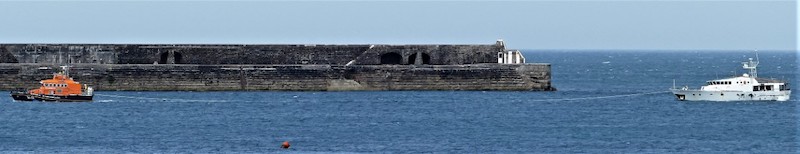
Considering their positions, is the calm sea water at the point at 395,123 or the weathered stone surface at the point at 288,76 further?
the weathered stone surface at the point at 288,76

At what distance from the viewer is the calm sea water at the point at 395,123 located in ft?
134

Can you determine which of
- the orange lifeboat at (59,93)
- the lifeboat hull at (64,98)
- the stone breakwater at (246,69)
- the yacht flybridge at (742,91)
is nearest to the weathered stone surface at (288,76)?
the stone breakwater at (246,69)

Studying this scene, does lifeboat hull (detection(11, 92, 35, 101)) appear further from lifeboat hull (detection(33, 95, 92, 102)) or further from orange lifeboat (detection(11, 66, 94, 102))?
lifeboat hull (detection(33, 95, 92, 102))

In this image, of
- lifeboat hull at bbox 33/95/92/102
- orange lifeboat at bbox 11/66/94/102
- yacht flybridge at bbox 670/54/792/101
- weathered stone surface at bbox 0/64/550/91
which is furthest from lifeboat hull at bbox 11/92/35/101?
yacht flybridge at bbox 670/54/792/101

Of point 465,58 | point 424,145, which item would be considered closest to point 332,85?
point 465,58

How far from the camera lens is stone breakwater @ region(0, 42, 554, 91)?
6069 centimetres

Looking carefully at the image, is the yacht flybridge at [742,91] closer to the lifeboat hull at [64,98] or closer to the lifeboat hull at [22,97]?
the lifeboat hull at [64,98]

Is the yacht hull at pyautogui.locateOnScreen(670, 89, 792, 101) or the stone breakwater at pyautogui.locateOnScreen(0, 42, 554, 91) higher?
the stone breakwater at pyautogui.locateOnScreen(0, 42, 554, 91)

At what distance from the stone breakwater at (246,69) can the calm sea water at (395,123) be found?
829 millimetres

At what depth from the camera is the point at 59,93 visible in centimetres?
5575

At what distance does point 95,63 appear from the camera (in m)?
63.3

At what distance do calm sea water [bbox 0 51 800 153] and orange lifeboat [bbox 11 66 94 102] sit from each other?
43 cm

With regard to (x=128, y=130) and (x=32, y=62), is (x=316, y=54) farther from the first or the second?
(x=128, y=130)

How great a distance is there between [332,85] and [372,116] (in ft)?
37.6
